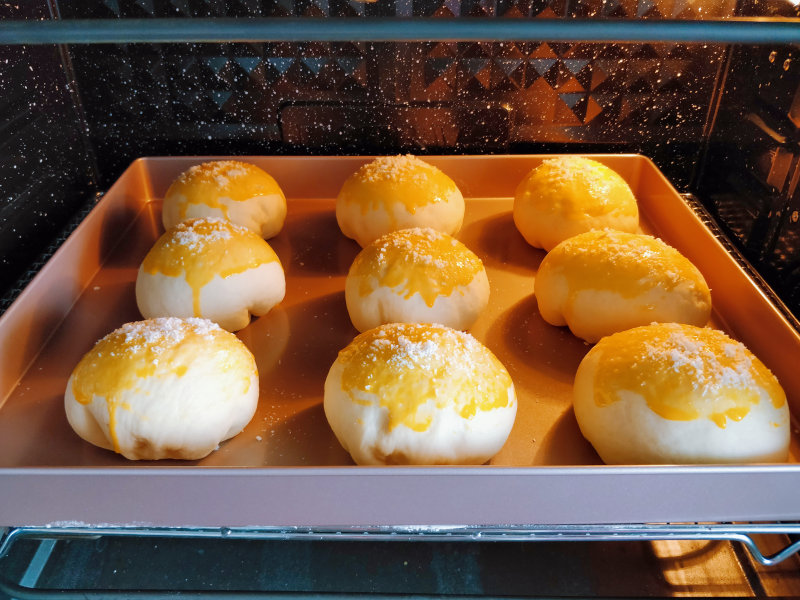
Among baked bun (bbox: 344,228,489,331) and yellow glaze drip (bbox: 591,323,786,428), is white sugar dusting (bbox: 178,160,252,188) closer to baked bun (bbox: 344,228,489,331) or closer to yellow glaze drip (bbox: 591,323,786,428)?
baked bun (bbox: 344,228,489,331)

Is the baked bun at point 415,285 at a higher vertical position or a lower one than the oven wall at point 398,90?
lower

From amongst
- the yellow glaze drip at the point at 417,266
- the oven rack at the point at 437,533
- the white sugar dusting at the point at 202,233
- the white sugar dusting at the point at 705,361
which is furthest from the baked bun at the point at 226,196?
the white sugar dusting at the point at 705,361

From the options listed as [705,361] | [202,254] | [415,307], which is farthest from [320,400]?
[705,361]

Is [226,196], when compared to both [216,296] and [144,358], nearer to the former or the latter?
[216,296]

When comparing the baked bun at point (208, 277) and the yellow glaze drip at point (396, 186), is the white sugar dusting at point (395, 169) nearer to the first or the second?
the yellow glaze drip at point (396, 186)

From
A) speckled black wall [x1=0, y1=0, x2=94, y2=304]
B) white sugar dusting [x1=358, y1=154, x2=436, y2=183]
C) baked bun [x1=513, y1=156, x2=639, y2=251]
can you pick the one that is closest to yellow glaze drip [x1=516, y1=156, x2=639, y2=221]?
baked bun [x1=513, y1=156, x2=639, y2=251]
